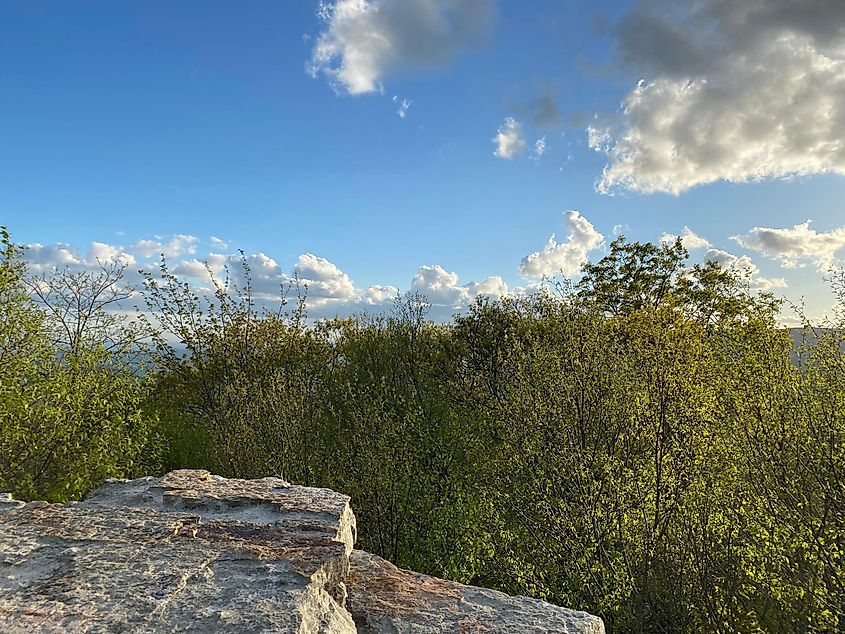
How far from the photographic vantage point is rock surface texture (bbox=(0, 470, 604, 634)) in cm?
363

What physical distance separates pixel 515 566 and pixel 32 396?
8.92 metres

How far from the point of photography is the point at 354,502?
42.7 feet

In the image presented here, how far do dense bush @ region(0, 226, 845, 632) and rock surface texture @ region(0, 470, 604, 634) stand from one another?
13.5 ft

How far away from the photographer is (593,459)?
421 inches

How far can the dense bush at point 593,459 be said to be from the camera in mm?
8461

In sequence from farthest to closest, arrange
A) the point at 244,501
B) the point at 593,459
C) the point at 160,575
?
1. the point at 593,459
2. the point at 244,501
3. the point at 160,575

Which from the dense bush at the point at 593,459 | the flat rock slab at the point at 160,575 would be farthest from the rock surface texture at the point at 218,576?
the dense bush at the point at 593,459

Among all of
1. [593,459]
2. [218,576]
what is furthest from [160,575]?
[593,459]

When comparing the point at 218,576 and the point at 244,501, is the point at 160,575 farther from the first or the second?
the point at 244,501

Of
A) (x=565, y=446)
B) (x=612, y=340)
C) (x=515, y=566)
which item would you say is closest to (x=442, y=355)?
(x=612, y=340)

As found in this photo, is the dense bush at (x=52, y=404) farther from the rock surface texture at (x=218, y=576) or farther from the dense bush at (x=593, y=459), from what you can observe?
the rock surface texture at (x=218, y=576)

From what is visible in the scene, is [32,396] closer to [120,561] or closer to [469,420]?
[120,561]

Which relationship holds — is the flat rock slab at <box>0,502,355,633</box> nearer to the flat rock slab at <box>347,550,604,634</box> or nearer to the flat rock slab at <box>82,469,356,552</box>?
the flat rock slab at <box>82,469,356,552</box>

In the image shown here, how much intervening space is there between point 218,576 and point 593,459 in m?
8.16
